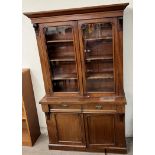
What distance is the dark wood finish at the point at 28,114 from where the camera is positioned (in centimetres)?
274

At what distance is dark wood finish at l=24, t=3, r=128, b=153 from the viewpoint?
2.24 metres

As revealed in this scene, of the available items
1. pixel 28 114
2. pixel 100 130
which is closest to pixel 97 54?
pixel 100 130

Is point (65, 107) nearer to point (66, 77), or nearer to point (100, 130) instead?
point (66, 77)

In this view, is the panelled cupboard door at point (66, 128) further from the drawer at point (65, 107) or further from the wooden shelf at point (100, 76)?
the wooden shelf at point (100, 76)

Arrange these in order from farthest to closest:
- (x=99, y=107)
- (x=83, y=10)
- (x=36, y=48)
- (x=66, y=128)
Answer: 1. (x=36, y=48)
2. (x=66, y=128)
3. (x=99, y=107)
4. (x=83, y=10)

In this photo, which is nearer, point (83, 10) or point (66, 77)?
point (83, 10)

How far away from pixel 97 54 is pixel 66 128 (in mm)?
1147

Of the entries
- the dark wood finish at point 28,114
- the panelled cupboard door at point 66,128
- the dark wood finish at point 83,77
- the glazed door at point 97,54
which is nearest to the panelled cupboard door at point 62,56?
the dark wood finish at point 83,77

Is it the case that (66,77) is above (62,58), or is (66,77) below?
below

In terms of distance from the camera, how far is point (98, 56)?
2.48 m

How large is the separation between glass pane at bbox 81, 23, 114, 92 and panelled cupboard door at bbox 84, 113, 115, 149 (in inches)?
14.5

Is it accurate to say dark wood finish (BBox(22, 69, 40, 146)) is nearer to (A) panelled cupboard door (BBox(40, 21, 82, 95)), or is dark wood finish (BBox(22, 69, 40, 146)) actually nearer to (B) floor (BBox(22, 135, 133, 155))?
(B) floor (BBox(22, 135, 133, 155))
